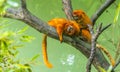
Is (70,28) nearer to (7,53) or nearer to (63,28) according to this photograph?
(63,28)

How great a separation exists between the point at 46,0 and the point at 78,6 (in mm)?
561

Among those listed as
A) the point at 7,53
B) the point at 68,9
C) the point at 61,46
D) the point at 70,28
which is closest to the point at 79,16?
the point at 68,9

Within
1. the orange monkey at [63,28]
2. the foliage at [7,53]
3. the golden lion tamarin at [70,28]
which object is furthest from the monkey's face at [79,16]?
the foliage at [7,53]

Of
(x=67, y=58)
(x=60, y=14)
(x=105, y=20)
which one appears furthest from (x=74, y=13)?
(x=60, y=14)

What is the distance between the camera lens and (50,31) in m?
1.74

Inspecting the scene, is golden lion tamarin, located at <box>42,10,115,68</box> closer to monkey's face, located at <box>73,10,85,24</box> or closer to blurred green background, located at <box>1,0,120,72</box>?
monkey's face, located at <box>73,10,85,24</box>

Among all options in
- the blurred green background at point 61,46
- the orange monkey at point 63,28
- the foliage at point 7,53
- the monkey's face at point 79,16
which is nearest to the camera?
the foliage at point 7,53

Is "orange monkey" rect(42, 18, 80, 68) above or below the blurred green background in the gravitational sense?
above

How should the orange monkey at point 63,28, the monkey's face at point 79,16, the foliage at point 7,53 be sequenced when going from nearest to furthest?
the foliage at point 7,53
the orange monkey at point 63,28
the monkey's face at point 79,16

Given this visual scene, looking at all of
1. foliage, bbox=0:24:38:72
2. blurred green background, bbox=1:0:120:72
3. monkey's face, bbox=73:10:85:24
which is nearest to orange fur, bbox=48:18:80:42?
monkey's face, bbox=73:10:85:24

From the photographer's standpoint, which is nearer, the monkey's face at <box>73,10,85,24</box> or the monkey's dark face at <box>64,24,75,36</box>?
the monkey's dark face at <box>64,24,75,36</box>

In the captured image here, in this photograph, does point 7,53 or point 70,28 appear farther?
point 70,28

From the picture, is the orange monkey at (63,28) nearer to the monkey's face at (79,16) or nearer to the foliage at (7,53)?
the monkey's face at (79,16)

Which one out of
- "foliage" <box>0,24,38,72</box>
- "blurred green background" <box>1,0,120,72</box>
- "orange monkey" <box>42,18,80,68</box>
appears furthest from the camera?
"blurred green background" <box>1,0,120,72</box>
